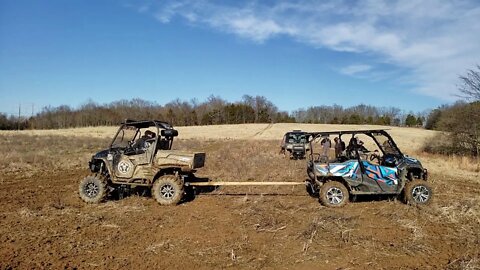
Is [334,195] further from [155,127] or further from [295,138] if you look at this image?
[295,138]

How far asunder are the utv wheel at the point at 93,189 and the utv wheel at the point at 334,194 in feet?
18.1

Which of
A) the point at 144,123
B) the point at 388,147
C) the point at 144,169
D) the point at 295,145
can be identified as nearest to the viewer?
the point at 144,169

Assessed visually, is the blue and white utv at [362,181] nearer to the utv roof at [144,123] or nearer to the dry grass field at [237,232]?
the dry grass field at [237,232]

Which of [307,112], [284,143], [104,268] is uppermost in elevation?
[307,112]

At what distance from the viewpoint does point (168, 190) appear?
1046cm

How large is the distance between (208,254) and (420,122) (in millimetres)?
97003

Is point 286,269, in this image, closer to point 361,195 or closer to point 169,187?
point 169,187

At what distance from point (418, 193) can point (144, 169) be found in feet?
23.1

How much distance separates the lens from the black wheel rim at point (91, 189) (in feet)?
34.0

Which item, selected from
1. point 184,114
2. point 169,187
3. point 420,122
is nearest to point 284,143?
point 169,187

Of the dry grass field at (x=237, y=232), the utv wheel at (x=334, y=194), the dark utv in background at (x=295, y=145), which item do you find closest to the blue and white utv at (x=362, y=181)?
the utv wheel at (x=334, y=194)

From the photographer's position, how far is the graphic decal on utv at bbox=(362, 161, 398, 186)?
1030cm

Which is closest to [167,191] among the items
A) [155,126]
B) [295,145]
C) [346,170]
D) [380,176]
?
[155,126]

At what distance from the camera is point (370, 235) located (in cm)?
781
